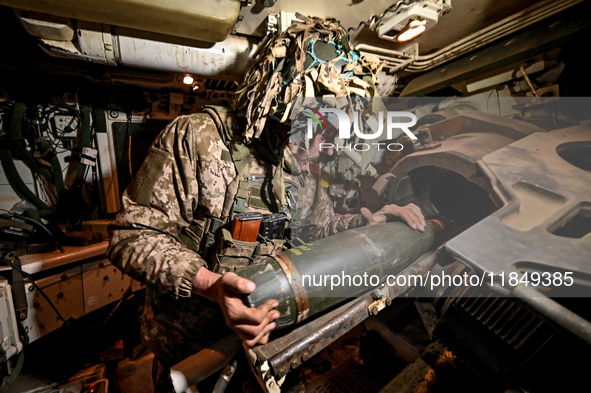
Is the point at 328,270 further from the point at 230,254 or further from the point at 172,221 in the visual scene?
the point at 172,221

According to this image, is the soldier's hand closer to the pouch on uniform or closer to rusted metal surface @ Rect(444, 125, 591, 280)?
the pouch on uniform

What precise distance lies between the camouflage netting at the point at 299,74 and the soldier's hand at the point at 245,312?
34.9 inches

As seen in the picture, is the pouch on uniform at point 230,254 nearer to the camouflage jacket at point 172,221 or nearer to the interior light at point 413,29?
the camouflage jacket at point 172,221

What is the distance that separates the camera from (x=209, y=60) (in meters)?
1.96

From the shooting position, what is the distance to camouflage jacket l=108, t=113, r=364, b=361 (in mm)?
1180

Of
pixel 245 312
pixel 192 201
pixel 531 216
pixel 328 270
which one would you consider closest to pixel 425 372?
pixel 328 270

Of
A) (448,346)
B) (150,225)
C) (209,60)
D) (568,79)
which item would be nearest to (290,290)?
(150,225)

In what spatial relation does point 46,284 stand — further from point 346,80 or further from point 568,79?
point 568,79

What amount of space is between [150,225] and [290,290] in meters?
0.85

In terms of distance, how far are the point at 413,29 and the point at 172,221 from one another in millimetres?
2294

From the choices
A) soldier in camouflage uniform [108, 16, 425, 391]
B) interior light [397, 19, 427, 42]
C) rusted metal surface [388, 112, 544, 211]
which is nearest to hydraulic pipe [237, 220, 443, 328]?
soldier in camouflage uniform [108, 16, 425, 391]

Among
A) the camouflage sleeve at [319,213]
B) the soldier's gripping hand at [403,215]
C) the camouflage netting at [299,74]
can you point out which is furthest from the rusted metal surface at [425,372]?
the camouflage netting at [299,74]

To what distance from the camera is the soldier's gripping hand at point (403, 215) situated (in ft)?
4.88

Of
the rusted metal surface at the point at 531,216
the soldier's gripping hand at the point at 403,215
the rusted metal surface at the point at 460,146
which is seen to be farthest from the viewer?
the soldier's gripping hand at the point at 403,215
